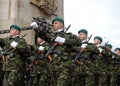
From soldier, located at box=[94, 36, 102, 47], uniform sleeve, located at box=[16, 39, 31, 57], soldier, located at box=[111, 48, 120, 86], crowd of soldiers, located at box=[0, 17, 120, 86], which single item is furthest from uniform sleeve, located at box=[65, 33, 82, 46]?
soldier, located at box=[111, 48, 120, 86]

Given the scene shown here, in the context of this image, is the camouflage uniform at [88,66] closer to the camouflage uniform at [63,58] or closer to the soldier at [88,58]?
the soldier at [88,58]

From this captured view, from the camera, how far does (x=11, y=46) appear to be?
7598 mm

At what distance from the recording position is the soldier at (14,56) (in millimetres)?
7594

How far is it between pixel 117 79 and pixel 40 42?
12.4 feet

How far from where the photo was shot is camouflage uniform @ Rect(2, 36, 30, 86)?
7609mm

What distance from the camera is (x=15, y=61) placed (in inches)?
303

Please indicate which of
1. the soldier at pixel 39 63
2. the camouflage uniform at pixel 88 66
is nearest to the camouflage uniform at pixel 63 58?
the soldier at pixel 39 63

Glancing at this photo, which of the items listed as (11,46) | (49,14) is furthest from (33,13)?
(11,46)

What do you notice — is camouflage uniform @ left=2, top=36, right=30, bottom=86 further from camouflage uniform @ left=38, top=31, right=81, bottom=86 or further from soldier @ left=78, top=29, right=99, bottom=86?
soldier @ left=78, top=29, right=99, bottom=86

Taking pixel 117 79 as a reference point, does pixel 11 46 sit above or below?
above

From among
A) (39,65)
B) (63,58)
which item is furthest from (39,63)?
(63,58)

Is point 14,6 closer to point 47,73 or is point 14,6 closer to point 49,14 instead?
point 49,14

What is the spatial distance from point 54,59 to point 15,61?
3.72 feet

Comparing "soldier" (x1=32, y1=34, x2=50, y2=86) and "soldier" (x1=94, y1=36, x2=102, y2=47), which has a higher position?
"soldier" (x1=94, y1=36, x2=102, y2=47)
